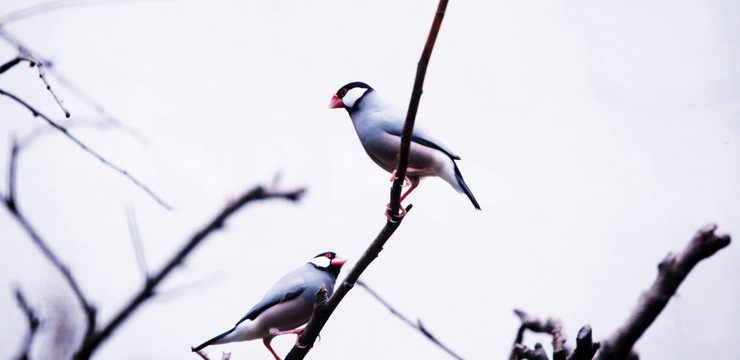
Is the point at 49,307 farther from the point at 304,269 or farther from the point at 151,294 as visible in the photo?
the point at 151,294

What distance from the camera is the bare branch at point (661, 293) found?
639 mm

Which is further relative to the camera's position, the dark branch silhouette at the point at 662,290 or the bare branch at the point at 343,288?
the bare branch at the point at 343,288

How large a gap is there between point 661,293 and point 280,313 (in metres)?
0.94

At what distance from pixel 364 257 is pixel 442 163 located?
333 millimetres

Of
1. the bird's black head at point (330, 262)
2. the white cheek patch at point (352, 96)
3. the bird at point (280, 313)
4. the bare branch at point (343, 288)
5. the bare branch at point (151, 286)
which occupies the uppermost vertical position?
the white cheek patch at point (352, 96)

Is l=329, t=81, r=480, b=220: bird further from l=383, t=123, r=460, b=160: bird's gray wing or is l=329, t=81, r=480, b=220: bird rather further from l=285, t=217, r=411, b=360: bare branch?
l=285, t=217, r=411, b=360: bare branch

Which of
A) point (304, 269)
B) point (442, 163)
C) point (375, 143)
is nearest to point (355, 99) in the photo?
point (375, 143)

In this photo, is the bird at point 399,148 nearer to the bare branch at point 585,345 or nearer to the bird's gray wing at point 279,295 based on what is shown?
the bird's gray wing at point 279,295

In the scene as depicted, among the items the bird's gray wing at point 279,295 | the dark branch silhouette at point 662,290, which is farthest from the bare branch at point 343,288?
the dark branch silhouette at point 662,290

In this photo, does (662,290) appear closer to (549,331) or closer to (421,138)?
(549,331)

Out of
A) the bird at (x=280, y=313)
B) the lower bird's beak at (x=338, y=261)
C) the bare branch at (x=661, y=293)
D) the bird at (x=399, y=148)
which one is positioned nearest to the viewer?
the bare branch at (x=661, y=293)

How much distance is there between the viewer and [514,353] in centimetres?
90

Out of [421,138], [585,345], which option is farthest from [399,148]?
[585,345]

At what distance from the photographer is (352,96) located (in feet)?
4.76
